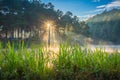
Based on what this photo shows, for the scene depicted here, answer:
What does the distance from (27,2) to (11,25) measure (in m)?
11.4

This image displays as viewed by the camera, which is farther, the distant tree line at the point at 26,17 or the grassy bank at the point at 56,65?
the distant tree line at the point at 26,17

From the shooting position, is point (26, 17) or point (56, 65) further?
point (26, 17)

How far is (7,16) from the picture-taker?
51.3 meters

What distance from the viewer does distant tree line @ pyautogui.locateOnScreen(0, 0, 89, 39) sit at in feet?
169

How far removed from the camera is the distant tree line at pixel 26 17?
51438mm

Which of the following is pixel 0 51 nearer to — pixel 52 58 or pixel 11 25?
pixel 52 58

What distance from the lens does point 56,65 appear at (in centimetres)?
360

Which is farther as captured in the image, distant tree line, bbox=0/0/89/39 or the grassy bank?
distant tree line, bbox=0/0/89/39

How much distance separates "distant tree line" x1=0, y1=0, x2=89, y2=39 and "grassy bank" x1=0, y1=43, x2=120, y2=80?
43.7 metres

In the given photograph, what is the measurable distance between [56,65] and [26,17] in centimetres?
5313

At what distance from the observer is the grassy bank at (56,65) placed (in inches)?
134

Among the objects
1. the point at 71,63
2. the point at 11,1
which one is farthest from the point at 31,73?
the point at 11,1

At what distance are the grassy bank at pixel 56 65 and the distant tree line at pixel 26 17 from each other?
4374 centimetres

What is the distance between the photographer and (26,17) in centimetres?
5600
